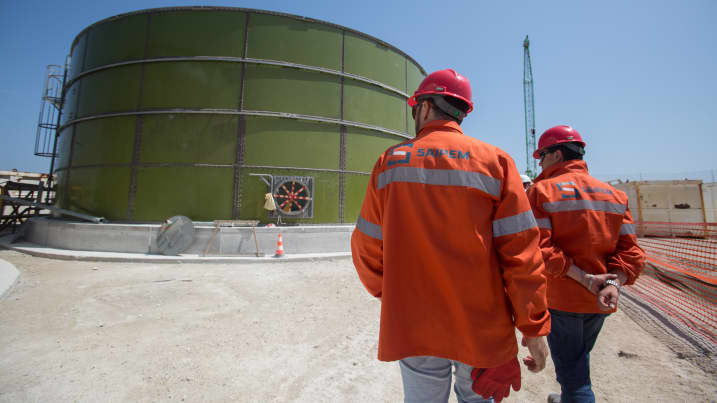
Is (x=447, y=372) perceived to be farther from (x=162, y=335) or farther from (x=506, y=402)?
(x=162, y=335)

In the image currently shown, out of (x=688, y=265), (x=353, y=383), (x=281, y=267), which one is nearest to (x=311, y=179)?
(x=281, y=267)

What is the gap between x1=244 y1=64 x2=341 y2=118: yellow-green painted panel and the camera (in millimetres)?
9430

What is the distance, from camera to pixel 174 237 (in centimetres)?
786

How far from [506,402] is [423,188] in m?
2.14

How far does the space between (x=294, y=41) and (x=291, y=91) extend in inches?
69.5

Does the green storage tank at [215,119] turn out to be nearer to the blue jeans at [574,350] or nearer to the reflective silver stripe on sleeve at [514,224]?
the blue jeans at [574,350]

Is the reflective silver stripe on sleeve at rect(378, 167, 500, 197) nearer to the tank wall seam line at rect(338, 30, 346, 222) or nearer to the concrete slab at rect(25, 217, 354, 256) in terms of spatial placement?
the concrete slab at rect(25, 217, 354, 256)

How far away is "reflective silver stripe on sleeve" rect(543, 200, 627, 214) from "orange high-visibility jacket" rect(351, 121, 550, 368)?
79cm

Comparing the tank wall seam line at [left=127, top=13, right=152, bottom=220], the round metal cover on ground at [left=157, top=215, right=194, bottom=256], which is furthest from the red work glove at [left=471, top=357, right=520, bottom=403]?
the tank wall seam line at [left=127, top=13, right=152, bottom=220]

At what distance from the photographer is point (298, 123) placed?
9656mm

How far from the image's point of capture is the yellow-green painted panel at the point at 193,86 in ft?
30.2

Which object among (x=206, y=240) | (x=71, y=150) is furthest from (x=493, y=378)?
(x=71, y=150)

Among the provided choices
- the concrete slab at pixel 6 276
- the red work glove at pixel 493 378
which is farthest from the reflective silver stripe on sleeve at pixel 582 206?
the concrete slab at pixel 6 276

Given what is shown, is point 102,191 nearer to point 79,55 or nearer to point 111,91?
point 111,91
